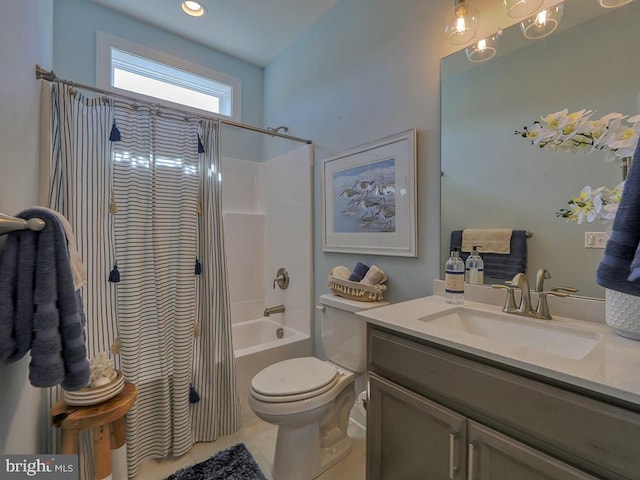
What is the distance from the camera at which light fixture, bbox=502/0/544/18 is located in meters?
1.15

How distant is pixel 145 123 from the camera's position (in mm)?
1574

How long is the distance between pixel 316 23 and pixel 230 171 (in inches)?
54.6

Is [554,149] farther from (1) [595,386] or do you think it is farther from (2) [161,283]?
(2) [161,283]

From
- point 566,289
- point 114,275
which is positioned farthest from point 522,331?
point 114,275

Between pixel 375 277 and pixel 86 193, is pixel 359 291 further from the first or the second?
pixel 86 193

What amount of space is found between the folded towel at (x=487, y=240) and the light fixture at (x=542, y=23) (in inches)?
30.8

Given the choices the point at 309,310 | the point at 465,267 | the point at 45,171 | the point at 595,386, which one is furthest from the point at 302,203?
the point at 595,386

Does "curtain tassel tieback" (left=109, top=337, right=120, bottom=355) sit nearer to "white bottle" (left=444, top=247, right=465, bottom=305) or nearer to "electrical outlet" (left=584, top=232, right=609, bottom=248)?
"white bottle" (left=444, top=247, right=465, bottom=305)

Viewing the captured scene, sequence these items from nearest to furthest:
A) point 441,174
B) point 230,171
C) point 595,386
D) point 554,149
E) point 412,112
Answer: point 595,386, point 554,149, point 441,174, point 412,112, point 230,171

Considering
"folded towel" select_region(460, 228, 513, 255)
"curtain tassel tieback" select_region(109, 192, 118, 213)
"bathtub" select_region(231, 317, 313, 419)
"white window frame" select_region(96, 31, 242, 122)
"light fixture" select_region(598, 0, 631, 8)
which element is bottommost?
"bathtub" select_region(231, 317, 313, 419)

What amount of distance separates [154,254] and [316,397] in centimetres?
111

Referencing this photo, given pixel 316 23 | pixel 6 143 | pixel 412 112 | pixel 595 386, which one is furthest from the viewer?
pixel 316 23

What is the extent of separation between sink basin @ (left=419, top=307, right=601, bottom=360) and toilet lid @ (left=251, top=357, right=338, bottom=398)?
63 centimetres

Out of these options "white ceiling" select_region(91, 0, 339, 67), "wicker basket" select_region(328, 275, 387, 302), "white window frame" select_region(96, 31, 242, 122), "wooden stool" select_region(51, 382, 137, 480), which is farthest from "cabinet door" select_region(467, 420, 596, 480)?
"white window frame" select_region(96, 31, 242, 122)
